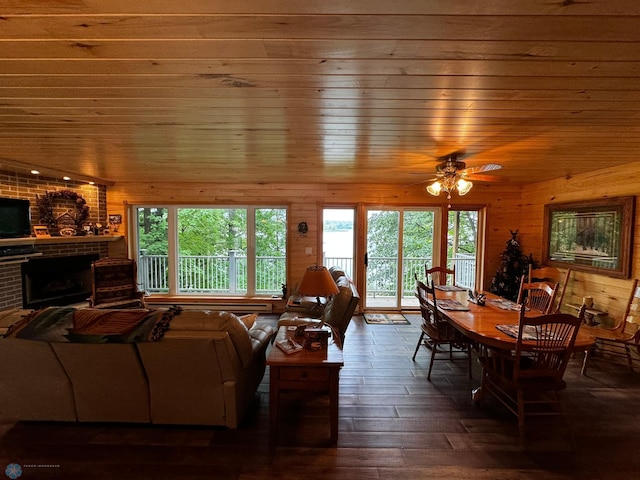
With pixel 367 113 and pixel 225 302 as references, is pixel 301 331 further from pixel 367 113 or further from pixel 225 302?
pixel 225 302

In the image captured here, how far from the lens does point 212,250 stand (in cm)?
552

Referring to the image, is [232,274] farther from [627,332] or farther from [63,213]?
[627,332]

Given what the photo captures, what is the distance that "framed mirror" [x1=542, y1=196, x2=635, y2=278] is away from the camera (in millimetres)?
3426

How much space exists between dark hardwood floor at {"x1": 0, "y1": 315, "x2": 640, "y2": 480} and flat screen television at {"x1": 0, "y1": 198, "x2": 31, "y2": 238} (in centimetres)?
268

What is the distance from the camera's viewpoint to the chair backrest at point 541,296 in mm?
3104

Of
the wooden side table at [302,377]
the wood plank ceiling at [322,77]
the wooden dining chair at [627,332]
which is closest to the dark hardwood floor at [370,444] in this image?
the wooden side table at [302,377]

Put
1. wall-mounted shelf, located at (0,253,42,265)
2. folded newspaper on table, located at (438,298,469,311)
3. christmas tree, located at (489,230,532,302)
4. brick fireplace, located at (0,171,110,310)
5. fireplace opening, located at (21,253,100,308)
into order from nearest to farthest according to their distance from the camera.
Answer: folded newspaper on table, located at (438,298,469,311) → wall-mounted shelf, located at (0,253,42,265) → brick fireplace, located at (0,171,110,310) → fireplace opening, located at (21,253,100,308) → christmas tree, located at (489,230,532,302)

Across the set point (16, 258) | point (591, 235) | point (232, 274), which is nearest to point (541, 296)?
point (591, 235)

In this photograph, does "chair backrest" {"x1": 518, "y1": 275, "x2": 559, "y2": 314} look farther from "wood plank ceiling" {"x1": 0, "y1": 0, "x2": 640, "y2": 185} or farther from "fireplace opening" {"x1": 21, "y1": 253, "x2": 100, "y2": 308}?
"fireplace opening" {"x1": 21, "y1": 253, "x2": 100, "y2": 308}

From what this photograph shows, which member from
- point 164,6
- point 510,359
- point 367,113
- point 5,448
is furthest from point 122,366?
point 510,359

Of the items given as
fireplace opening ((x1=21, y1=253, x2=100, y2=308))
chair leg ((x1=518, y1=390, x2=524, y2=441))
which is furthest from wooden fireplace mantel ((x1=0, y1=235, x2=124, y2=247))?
chair leg ((x1=518, y1=390, x2=524, y2=441))

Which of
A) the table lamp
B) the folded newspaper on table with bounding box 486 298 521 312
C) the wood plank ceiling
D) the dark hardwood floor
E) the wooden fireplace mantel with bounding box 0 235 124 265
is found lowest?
the dark hardwood floor

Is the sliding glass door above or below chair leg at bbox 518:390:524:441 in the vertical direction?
above

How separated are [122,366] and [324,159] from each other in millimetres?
2746
